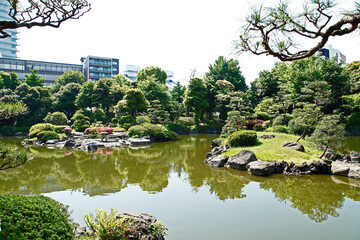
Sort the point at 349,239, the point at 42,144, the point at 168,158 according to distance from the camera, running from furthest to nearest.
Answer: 1. the point at 42,144
2. the point at 168,158
3. the point at 349,239

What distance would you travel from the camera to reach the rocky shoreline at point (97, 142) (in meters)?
15.0

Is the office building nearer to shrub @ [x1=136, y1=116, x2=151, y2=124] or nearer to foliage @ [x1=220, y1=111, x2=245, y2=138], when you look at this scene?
shrub @ [x1=136, y1=116, x2=151, y2=124]

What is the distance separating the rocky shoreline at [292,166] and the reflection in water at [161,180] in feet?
1.11

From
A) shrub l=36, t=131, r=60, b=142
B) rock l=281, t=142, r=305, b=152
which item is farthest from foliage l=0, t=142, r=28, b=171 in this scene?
shrub l=36, t=131, r=60, b=142

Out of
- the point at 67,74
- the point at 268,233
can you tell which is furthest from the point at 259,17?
the point at 67,74

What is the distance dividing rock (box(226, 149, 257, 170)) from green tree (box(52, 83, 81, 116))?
20263 mm

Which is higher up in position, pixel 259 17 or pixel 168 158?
pixel 259 17

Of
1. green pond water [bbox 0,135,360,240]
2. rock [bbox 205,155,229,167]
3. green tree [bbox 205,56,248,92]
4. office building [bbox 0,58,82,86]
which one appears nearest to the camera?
green pond water [bbox 0,135,360,240]

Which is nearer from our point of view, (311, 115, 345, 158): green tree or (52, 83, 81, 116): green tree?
(311, 115, 345, 158): green tree

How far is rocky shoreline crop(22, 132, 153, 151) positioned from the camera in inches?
591

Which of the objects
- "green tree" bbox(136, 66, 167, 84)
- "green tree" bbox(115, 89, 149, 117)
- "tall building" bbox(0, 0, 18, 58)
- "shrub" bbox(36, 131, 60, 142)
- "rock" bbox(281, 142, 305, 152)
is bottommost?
"shrub" bbox(36, 131, 60, 142)

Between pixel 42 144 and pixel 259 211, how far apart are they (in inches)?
599

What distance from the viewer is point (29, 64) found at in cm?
4706

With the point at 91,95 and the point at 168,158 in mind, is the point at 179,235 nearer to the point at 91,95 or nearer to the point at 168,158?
the point at 168,158
